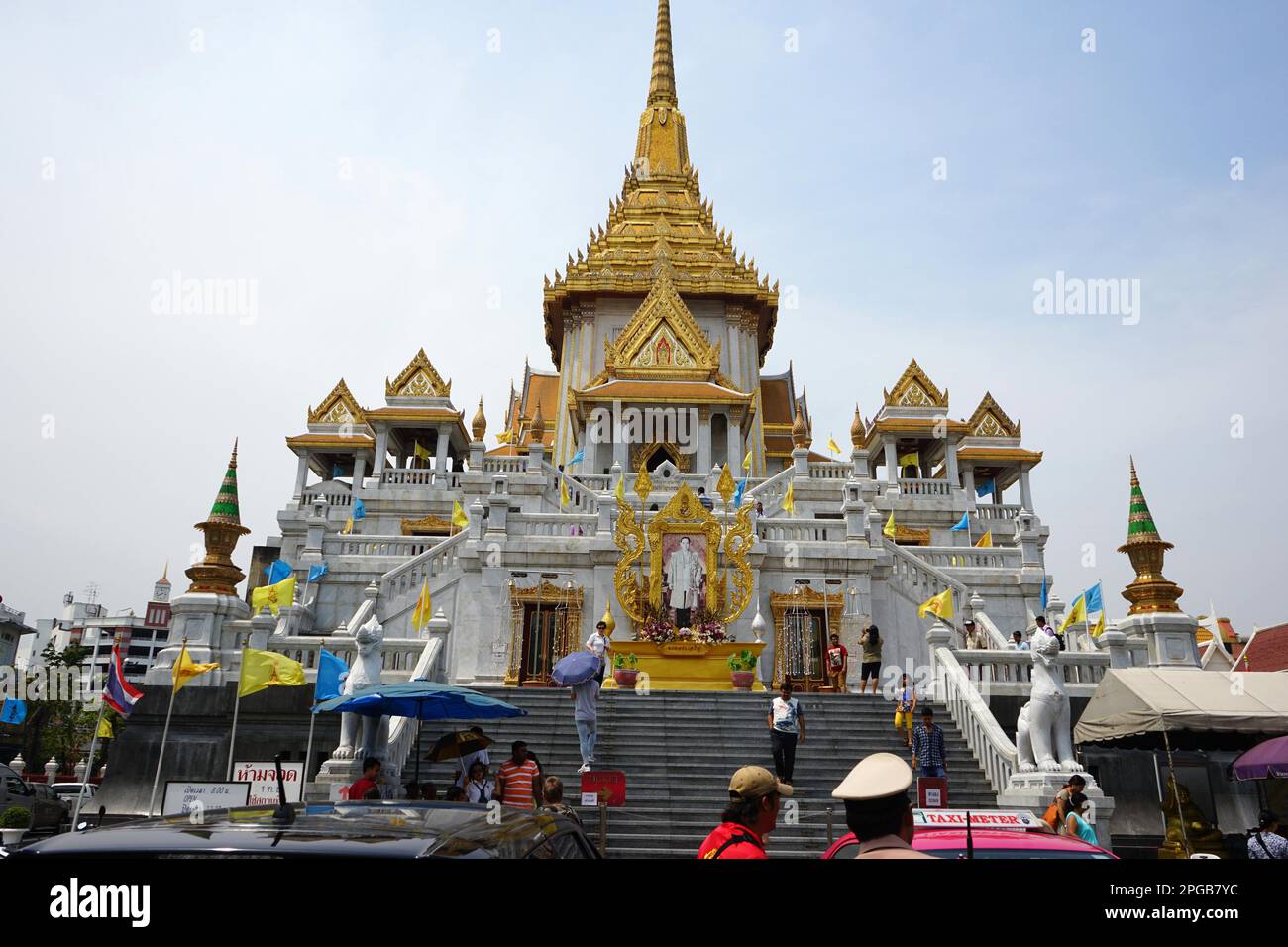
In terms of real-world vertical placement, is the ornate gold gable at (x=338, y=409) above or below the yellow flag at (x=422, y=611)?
above

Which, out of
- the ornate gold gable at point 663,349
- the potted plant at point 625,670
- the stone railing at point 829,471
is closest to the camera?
the potted plant at point 625,670

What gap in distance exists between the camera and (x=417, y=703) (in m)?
12.7

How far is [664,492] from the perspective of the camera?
2833cm

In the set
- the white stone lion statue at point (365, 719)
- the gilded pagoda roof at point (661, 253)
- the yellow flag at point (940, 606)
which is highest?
the gilded pagoda roof at point (661, 253)

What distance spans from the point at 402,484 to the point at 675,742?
797 inches

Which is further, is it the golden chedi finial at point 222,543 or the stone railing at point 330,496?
the stone railing at point 330,496

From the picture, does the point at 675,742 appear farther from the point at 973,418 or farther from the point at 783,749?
the point at 973,418

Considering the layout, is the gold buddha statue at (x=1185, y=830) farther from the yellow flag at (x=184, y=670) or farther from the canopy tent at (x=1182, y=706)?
the yellow flag at (x=184, y=670)

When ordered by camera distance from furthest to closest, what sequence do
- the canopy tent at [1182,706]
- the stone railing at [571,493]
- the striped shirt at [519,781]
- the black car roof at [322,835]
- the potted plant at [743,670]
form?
1. the stone railing at [571,493]
2. the potted plant at [743,670]
3. the canopy tent at [1182,706]
4. the striped shirt at [519,781]
5. the black car roof at [322,835]

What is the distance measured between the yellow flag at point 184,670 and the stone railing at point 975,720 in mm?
13008

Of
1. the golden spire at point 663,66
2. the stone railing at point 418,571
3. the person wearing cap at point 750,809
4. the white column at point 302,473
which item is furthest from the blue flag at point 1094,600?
the golden spire at point 663,66

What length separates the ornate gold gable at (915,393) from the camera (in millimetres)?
38188

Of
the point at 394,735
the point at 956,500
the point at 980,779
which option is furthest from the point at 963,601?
the point at 394,735
